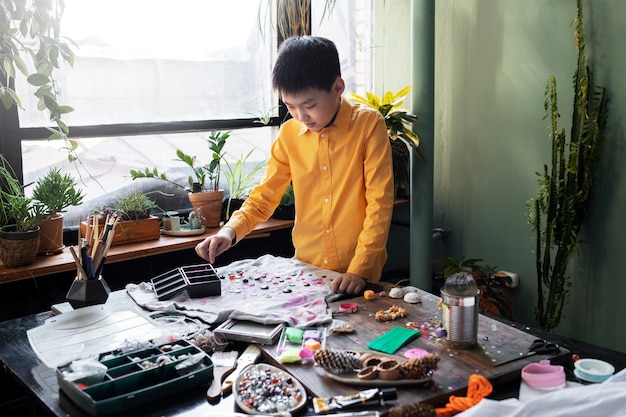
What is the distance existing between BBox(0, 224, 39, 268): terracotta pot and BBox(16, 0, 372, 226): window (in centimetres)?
43

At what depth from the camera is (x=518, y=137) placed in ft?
10.9

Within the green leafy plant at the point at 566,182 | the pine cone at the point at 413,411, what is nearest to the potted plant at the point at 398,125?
the green leafy plant at the point at 566,182

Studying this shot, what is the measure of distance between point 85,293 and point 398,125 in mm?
1957

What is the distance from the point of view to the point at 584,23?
9.68ft

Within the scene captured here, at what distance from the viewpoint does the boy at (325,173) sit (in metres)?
2.18

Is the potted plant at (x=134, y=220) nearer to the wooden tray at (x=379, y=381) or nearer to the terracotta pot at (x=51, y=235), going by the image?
the terracotta pot at (x=51, y=235)

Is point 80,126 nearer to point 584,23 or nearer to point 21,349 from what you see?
point 21,349

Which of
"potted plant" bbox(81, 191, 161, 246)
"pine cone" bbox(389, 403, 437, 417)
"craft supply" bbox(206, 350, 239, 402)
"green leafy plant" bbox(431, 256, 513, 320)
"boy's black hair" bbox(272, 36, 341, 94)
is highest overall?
"boy's black hair" bbox(272, 36, 341, 94)

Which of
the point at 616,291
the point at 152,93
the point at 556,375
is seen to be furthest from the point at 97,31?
the point at 616,291

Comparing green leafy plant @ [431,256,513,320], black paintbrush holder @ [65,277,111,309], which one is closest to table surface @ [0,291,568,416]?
black paintbrush holder @ [65,277,111,309]

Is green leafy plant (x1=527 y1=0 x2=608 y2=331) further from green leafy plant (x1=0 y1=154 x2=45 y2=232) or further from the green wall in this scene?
green leafy plant (x1=0 y1=154 x2=45 y2=232)

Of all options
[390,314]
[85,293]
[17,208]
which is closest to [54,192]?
[17,208]

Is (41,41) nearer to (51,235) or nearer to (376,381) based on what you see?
(51,235)

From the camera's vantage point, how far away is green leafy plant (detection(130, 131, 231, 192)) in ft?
10.6
